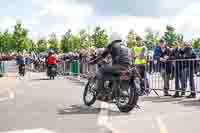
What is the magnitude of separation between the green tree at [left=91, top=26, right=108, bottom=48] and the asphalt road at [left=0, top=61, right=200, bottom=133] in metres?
69.5

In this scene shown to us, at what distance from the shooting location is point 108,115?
9305mm

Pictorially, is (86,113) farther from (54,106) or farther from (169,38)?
(169,38)

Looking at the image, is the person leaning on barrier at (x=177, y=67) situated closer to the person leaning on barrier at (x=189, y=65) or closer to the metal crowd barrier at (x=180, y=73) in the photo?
the metal crowd barrier at (x=180, y=73)

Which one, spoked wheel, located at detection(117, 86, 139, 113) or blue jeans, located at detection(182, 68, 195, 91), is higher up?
blue jeans, located at detection(182, 68, 195, 91)

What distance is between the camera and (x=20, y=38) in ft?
293

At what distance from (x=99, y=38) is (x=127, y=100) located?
238 feet

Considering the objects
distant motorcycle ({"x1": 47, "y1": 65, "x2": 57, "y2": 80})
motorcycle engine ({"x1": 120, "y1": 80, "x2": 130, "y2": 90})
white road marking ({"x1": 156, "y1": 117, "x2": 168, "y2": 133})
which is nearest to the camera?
white road marking ({"x1": 156, "y1": 117, "x2": 168, "y2": 133})

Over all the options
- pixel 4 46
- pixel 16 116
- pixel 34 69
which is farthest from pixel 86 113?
pixel 4 46

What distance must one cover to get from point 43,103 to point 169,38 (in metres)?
66.2

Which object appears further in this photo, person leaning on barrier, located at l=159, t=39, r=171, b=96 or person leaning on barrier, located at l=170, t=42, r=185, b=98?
person leaning on barrier, located at l=159, t=39, r=171, b=96

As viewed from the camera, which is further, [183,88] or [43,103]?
[183,88]

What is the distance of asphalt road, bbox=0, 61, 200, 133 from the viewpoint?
24.9 ft

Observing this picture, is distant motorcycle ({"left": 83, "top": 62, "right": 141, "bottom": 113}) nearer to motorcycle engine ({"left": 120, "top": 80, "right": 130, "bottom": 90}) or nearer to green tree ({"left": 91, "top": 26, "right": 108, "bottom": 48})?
motorcycle engine ({"left": 120, "top": 80, "right": 130, "bottom": 90})

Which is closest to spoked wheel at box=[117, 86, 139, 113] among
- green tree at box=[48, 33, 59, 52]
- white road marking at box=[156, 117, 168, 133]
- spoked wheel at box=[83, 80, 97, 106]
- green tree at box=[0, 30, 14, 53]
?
white road marking at box=[156, 117, 168, 133]
